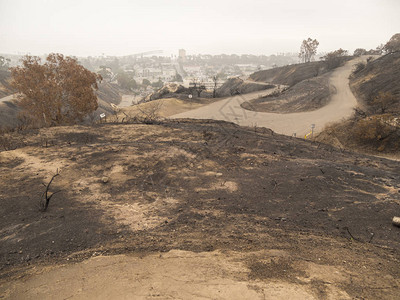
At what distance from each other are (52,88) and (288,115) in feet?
89.4

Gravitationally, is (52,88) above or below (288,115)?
above

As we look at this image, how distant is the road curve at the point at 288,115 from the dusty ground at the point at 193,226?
13845mm

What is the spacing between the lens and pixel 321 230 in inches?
280

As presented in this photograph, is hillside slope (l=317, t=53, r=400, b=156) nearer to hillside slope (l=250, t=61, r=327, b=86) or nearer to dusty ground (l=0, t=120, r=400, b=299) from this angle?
dusty ground (l=0, t=120, r=400, b=299)

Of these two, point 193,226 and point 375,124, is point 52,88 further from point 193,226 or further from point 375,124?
point 375,124

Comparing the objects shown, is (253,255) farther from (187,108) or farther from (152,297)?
(187,108)

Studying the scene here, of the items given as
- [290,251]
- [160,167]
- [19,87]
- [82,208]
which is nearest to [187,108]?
[19,87]

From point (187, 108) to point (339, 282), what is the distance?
34.0 metres

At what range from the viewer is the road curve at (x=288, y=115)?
26797mm

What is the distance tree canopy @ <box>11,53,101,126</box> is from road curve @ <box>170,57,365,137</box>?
38.4 ft

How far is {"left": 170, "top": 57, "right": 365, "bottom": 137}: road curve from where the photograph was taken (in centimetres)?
2680

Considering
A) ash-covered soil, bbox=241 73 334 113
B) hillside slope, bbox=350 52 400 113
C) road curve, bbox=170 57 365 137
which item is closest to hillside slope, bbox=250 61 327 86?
hillside slope, bbox=350 52 400 113

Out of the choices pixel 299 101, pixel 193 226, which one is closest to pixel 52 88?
pixel 193 226

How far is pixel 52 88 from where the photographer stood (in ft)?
78.0
